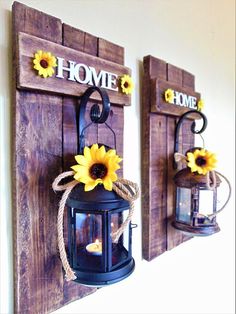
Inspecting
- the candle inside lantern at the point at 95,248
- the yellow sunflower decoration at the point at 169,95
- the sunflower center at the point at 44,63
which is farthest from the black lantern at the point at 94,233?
the yellow sunflower decoration at the point at 169,95

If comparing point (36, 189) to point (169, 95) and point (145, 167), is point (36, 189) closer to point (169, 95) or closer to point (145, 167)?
point (145, 167)

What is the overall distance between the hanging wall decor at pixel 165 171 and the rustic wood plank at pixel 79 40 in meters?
0.22

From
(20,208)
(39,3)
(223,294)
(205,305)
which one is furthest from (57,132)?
(223,294)

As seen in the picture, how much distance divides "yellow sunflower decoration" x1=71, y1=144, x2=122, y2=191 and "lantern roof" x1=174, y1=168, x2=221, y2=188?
374mm

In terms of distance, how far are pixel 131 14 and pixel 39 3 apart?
0.32 m

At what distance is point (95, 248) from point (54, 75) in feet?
1.32

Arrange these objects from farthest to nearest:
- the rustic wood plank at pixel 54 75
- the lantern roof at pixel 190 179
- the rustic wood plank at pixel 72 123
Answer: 1. the lantern roof at pixel 190 179
2. the rustic wood plank at pixel 72 123
3. the rustic wood plank at pixel 54 75

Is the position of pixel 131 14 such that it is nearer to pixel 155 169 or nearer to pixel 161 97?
pixel 161 97

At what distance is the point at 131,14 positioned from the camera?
0.81 m

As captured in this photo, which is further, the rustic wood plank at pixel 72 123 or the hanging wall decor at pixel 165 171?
the hanging wall decor at pixel 165 171

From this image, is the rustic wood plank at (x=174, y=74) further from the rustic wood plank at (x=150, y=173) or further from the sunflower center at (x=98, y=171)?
the sunflower center at (x=98, y=171)

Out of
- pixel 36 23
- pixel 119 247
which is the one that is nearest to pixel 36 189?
pixel 119 247

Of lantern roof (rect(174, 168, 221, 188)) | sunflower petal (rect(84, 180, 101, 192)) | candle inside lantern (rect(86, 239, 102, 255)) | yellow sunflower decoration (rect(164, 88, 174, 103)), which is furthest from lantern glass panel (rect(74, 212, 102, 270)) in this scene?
yellow sunflower decoration (rect(164, 88, 174, 103))

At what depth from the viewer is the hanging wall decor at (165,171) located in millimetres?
839
